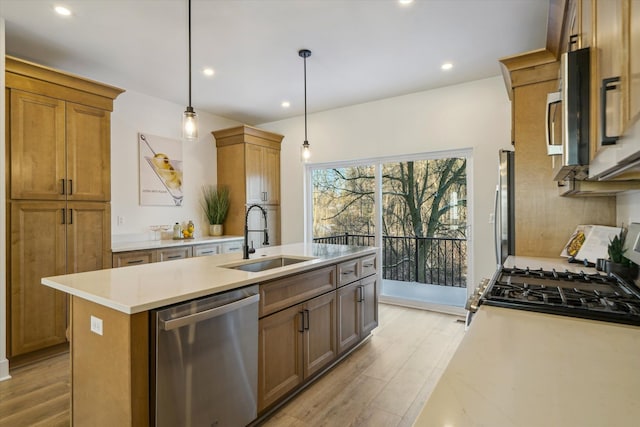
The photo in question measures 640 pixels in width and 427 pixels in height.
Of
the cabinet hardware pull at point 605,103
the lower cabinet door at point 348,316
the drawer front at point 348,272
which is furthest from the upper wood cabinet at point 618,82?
the lower cabinet door at point 348,316

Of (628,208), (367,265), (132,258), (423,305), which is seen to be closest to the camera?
(628,208)

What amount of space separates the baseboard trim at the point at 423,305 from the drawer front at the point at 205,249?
7.69ft

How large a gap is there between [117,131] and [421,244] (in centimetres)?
408

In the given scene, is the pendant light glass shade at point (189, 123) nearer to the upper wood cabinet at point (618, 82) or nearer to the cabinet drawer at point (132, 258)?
the cabinet drawer at point (132, 258)

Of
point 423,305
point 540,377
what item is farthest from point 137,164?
point 540,377

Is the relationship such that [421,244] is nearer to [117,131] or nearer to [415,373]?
[415,373]

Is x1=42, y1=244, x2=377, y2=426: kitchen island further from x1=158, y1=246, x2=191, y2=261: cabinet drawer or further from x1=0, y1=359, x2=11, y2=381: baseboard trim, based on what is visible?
x1=158, y1=246, x2=191, y2=261: cabinet drawer

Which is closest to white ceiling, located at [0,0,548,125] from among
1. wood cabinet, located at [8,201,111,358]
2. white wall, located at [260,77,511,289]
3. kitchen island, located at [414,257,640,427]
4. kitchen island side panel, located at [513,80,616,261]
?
white wall, located at [260,77,511,289]

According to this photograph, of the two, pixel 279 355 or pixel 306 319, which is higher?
pixel 306 319

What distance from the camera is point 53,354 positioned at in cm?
298

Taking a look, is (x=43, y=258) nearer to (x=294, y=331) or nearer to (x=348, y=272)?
(x=294, y=331)

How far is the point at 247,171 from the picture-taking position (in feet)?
15.9

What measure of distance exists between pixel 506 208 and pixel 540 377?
2.17m

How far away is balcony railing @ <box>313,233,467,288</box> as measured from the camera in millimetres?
4152
